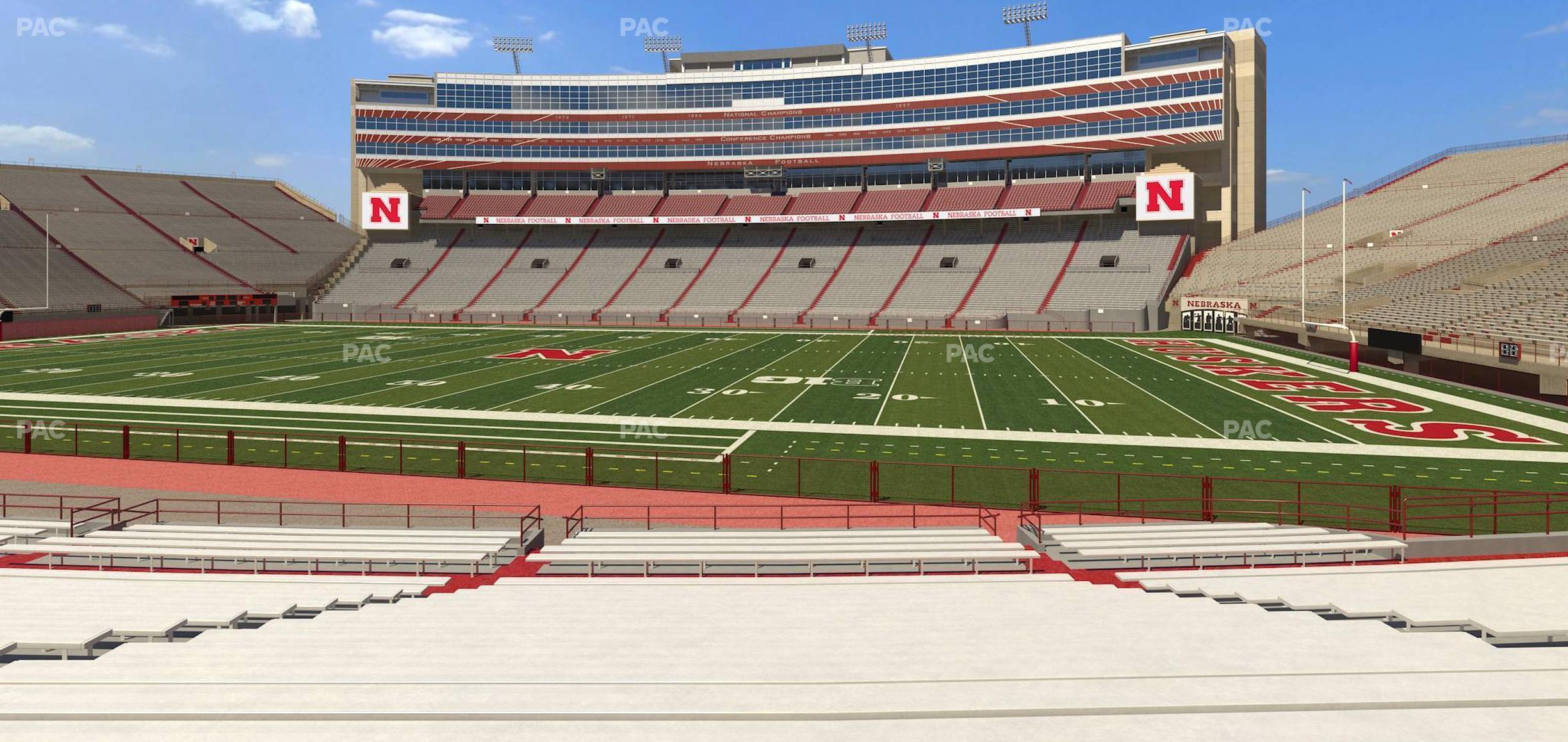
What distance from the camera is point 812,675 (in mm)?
5727

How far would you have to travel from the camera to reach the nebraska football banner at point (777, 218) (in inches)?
2817

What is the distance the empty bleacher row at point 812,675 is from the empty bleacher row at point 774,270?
183 ft

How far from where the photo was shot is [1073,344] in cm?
4828

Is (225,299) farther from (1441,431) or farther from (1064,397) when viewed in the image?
(1441,431)

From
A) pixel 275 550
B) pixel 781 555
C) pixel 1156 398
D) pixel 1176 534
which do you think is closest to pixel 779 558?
pixel 781 555

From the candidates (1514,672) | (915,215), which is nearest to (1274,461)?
(1514,672)

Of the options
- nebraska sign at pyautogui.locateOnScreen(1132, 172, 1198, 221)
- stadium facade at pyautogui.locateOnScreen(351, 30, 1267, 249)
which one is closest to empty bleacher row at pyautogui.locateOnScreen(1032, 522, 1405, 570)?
nebraska sign at pyautogui.locateOnScreen(1132, 172, 1198, 221)

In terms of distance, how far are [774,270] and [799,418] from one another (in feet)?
162

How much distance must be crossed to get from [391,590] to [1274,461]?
17.1 metres

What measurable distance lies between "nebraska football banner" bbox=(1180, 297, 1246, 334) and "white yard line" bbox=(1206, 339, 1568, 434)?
582 inches

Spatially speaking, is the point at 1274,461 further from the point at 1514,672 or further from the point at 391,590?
the point at 391,590

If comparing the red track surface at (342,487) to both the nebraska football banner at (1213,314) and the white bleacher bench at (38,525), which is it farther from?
the nebraska football banner at (1213,314)

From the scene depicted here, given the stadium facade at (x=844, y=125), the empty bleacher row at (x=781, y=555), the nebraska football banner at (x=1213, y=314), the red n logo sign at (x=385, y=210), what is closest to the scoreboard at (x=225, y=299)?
the red n logo sign at (x=385, y=210)

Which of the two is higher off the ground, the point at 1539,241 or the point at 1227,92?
the point at 1227,92
